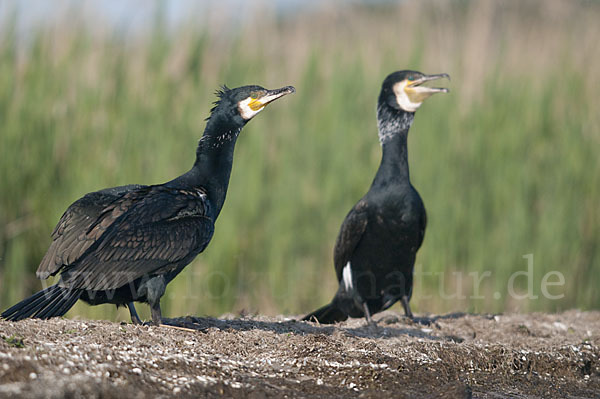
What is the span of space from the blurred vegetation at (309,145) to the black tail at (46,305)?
209cm

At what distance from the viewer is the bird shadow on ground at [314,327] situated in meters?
4.37

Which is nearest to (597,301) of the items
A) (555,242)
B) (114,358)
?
(555,242)

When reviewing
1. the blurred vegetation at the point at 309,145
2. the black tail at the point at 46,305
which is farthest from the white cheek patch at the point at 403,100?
the black tail at the point at 46,305

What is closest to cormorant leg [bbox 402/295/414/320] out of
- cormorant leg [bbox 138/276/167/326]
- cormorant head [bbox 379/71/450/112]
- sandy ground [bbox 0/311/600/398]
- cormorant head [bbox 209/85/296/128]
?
sandy ground [bbox 0/311/600/398]

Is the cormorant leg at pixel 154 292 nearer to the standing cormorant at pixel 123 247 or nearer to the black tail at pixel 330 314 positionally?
the standing cormorant at pixel 123 247

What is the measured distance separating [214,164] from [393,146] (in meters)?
1.90

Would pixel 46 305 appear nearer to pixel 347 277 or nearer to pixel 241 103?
pixel 241 103

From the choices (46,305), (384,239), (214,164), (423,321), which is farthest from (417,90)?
(46,305)

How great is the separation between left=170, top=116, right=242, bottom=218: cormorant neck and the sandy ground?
765mm

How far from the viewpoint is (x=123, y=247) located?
4.00 metres

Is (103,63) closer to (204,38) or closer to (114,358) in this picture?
(204,38)

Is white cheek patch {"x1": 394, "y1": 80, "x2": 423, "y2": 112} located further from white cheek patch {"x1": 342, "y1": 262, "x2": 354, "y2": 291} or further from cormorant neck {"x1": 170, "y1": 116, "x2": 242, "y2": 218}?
cormorant neck {"x1": 170, "y1": 116, "x2": 242, "y2": 218}

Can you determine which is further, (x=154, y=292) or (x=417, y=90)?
(x=417, y=90)

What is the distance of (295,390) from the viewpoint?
343cm
